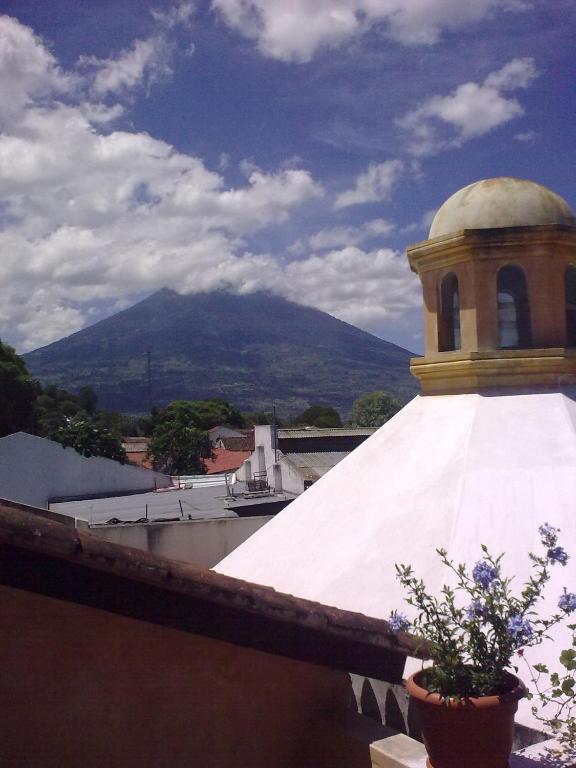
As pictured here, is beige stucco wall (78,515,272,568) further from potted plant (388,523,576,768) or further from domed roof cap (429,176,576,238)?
potted plant (388,523,576,768)

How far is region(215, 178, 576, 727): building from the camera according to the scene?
6.04 meters

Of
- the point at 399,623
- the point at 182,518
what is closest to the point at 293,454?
the point at 182,518

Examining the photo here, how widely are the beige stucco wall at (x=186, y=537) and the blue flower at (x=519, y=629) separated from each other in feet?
46.4

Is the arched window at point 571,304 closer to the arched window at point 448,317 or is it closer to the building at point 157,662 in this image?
the arched window at point 448,317

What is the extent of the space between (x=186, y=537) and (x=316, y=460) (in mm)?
20283

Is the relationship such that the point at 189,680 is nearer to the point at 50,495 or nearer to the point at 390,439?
the point at 390,439

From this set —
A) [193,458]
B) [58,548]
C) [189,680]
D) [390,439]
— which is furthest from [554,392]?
[193,458]

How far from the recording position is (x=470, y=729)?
3.36 meters

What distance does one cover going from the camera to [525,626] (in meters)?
3.40

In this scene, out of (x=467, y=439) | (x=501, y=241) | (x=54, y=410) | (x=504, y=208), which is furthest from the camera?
(x=54, y=410)

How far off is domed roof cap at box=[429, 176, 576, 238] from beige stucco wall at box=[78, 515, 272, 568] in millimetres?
11422

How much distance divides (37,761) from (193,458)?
5774 centimetres

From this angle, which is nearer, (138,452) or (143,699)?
(143,699)

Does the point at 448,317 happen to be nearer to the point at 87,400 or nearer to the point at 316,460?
the point at 316,460
